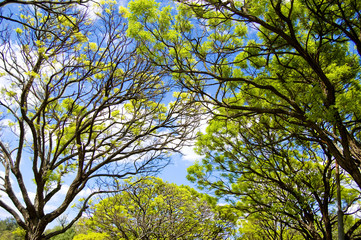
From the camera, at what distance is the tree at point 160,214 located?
8047mm

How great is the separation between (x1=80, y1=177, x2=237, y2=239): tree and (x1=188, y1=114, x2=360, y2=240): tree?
153cm

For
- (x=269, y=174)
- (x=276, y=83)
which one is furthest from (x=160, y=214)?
(x=276, y=83)

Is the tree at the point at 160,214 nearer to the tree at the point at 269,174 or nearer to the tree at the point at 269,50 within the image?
the tree at the point at 269,174

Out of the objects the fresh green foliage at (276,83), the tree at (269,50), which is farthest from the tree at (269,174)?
the tree at (269,50)

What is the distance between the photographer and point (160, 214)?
8.68 meters

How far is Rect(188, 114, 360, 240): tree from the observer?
6484mm

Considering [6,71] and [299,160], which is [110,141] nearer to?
[6,71]

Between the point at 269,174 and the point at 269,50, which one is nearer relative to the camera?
the point at 269,50

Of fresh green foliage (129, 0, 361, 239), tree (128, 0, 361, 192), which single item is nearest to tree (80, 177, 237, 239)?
fresh green foliage (129, 0, 361, 239)

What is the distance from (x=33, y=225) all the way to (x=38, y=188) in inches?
33.7

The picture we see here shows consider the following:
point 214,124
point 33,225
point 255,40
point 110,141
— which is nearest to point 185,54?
point 255,40

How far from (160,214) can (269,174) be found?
13.6ft

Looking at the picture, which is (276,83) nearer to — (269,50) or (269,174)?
(269,50)

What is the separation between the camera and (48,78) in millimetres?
6930
